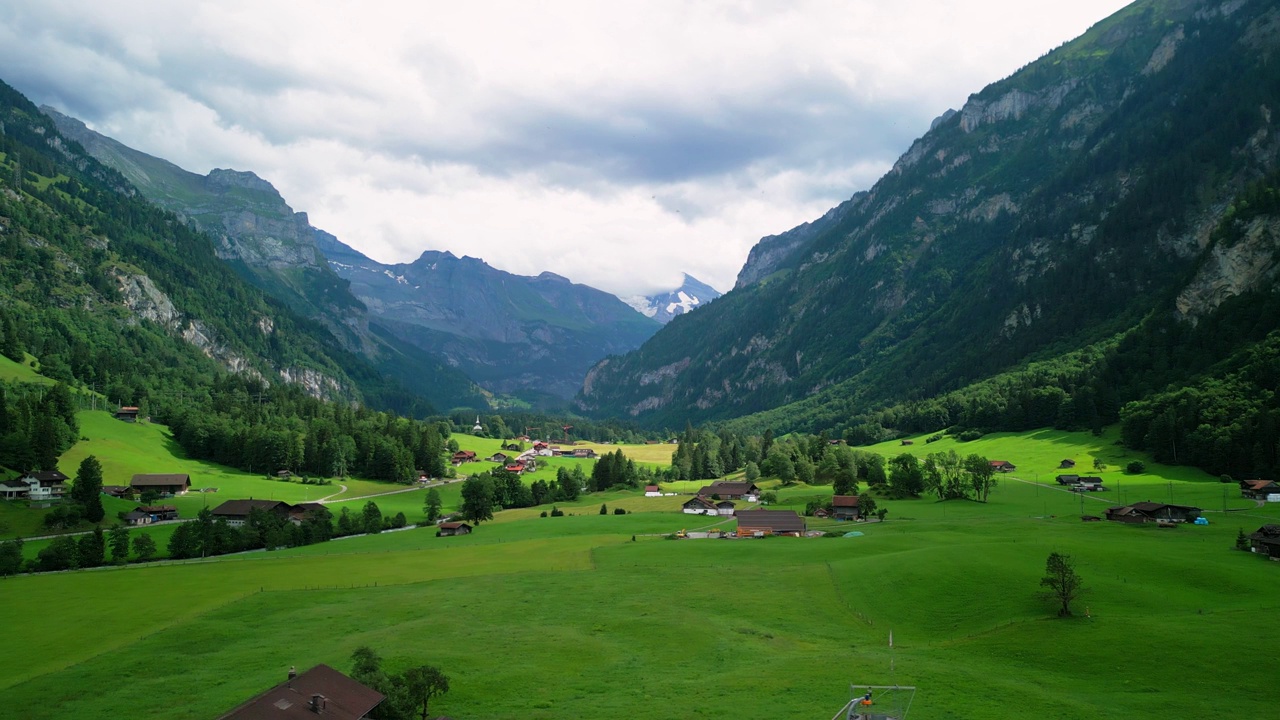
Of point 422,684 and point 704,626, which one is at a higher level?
point 422,684

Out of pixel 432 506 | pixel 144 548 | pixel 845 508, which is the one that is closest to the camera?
pixel 144 548

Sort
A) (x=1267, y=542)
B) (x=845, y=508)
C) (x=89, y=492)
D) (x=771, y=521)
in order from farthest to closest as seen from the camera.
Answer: (x=845, y=508) < (x=771, y=521) < (x=89, y=492) < (x=1267, y=542)

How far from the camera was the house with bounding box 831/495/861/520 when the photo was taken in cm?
11475

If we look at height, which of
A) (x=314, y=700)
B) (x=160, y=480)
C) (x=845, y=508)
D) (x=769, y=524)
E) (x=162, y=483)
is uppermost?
(x=160, y=480)

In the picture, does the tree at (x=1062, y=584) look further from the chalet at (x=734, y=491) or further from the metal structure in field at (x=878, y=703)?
the chalet at (x=734, y=491)

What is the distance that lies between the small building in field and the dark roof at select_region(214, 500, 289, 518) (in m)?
26.2

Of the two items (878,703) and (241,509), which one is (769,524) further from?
(241,509)

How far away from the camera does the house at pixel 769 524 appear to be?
103188mm

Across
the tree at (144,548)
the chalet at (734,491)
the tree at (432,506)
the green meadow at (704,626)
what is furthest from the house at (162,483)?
the chalet at (734,491)

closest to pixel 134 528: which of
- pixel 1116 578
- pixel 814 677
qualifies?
pixel 814 677

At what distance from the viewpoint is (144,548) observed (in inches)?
3509

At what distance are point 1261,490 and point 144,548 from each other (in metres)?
145

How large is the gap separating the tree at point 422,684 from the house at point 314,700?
1.86m

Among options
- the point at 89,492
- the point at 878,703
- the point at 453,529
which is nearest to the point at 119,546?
the point at 89,492
